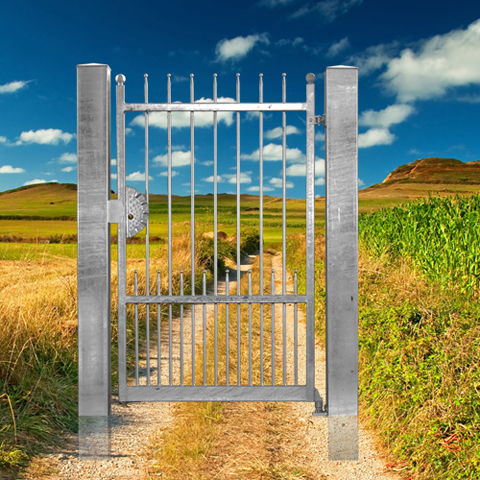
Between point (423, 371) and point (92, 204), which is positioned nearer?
point (423, 371)

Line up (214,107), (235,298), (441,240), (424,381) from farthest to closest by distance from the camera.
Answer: (441,240) → (214,107) → (235,298) → (424,381)

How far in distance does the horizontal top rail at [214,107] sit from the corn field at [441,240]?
9.60 ft

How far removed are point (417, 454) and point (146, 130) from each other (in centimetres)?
280

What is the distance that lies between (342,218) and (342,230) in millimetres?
84

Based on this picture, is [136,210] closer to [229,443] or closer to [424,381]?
[229,443]

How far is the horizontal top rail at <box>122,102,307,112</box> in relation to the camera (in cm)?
307

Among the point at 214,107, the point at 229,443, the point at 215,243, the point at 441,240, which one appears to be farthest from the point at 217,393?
the point at 441,240

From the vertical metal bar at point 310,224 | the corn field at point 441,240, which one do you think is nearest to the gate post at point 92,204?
the vertical metal bar at point 310,224

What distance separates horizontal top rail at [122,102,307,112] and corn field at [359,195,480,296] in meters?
2.93

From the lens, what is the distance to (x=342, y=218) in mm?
2973

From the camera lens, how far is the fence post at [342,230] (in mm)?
2969

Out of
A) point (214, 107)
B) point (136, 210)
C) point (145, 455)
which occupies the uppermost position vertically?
point (214, 107)

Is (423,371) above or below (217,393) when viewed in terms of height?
above

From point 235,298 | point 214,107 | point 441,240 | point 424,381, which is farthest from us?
point 441,240
